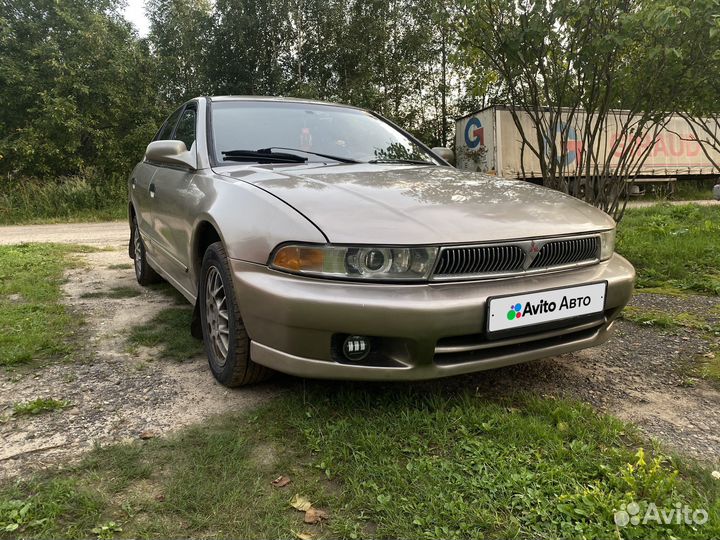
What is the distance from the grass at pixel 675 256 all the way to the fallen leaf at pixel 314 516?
370 centimetres

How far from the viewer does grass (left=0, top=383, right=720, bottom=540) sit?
1525mm

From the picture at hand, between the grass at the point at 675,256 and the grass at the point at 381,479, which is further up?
the grass at the point at 675,256

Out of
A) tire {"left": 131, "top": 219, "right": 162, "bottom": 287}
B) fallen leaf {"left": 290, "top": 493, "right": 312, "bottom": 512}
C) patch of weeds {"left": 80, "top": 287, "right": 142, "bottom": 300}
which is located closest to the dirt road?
tire {"left": 131, "top": 219, "right": 162, "bottom": 287}

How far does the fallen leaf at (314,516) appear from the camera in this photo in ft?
5.14

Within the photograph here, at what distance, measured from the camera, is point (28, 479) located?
5.78 ft

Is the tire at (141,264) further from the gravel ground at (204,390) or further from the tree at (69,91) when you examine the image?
the tree at (69,91)

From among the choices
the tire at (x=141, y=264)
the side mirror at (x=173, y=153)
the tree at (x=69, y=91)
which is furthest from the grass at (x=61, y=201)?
the side mirror at (x=173, y=153)

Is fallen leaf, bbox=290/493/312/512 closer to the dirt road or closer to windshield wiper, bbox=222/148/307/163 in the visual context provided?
windshield wiper, bbox=222/148/307/163

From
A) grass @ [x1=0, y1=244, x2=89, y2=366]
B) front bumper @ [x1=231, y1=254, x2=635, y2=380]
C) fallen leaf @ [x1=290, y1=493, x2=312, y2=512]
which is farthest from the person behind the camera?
grass @ [x1=0, y1=244, x2=89, y2=366]

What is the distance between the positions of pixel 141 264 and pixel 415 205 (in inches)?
132

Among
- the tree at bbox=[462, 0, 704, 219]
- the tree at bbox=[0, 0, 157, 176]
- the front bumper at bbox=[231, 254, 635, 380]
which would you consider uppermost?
the tree at bbox=[0, 0, 157, 176]

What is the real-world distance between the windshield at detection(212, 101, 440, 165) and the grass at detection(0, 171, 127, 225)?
34.5 ft

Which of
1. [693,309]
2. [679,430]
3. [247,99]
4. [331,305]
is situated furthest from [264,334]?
[693,309]

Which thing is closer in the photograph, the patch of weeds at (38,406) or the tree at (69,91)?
Answer: the patch of weeds at (38,406)
